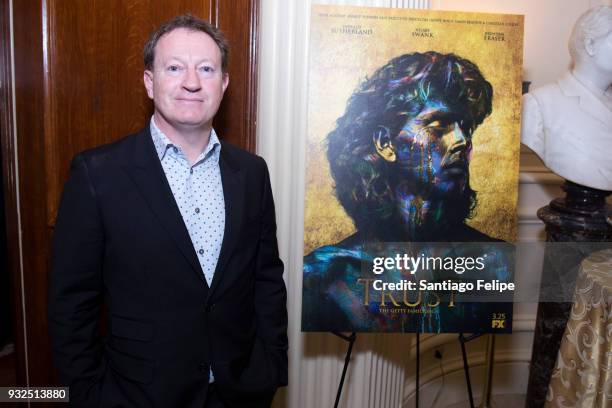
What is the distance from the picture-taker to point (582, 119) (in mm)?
2299

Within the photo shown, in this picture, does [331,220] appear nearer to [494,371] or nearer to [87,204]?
[87,204]

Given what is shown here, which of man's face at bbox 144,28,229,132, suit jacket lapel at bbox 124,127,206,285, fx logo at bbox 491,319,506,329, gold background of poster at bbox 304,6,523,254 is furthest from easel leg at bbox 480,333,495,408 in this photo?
man's face at bbox 144,28,229,132

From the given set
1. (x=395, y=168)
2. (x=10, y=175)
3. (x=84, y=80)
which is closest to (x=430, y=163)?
(x=395, y=168)

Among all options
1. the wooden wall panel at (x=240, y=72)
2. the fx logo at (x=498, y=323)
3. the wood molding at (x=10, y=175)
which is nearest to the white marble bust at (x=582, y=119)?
the fx logo at (x=498, y=323)

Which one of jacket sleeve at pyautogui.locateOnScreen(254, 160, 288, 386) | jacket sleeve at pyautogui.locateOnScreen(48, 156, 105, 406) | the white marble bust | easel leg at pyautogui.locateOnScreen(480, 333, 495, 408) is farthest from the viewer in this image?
easel leg at pyautogui.locateOnScreen(480, 333, 495, 408)

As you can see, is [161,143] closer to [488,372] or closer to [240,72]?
[240,72]

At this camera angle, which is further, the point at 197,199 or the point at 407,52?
the point at 407,52

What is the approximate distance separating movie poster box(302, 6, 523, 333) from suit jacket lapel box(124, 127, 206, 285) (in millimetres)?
533

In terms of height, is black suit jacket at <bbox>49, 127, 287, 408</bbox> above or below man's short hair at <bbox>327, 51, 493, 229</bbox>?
below

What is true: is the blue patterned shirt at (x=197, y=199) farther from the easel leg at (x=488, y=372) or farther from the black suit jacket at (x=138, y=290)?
the easel leg at (x=488, y=372)

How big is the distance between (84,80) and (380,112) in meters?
1.14

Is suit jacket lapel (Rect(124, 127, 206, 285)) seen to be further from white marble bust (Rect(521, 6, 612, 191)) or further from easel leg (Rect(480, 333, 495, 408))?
easel leg (Rect(480, 333, 495, 408))

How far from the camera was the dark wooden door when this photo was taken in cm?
206

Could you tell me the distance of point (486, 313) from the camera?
6.48 ft
